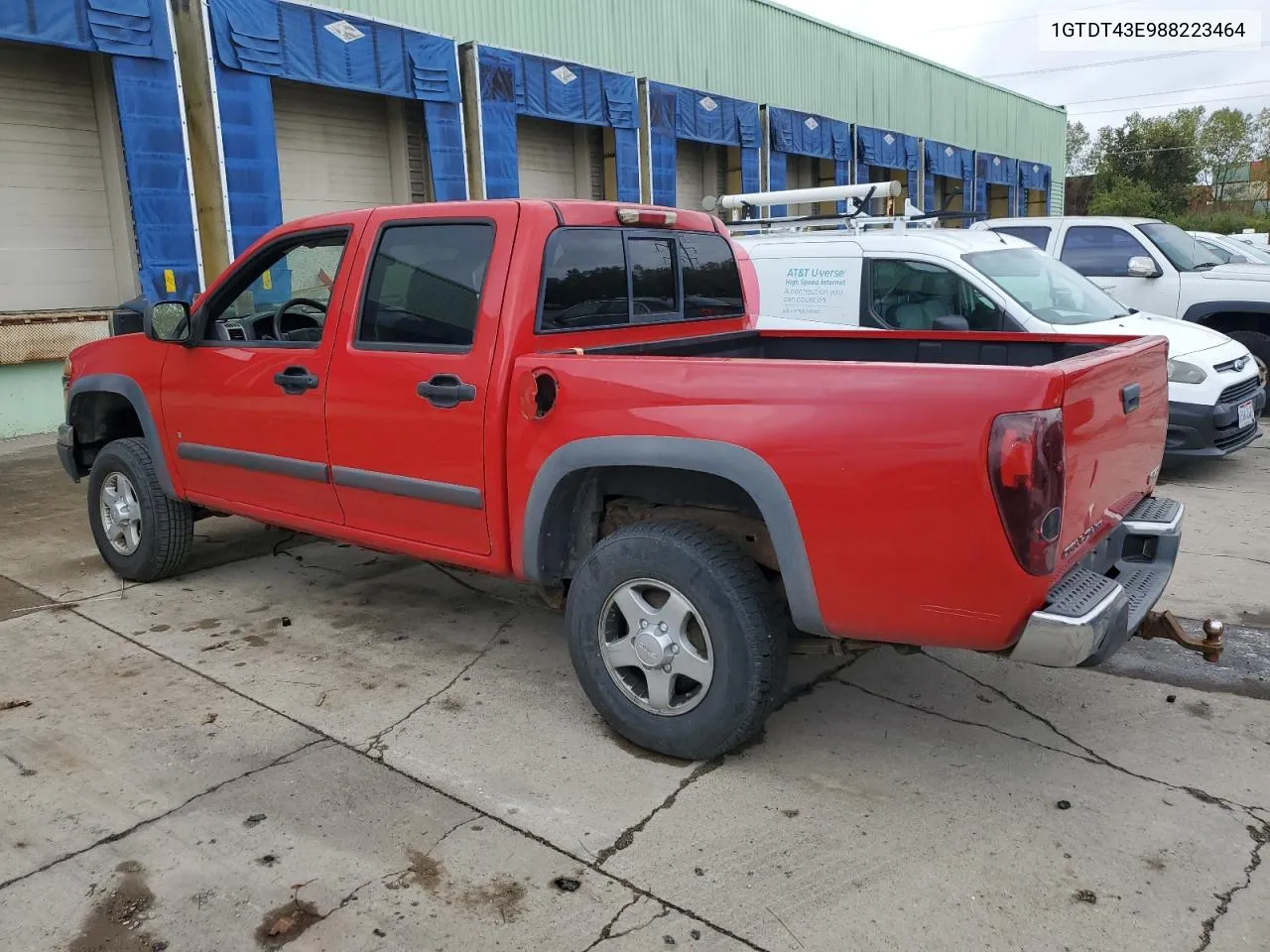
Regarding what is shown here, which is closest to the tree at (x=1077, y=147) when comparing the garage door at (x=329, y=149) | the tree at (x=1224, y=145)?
the tree at (x=1224, y=145)

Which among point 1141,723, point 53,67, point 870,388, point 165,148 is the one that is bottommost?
→ point 1141,723

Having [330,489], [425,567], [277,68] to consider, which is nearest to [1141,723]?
[330,489]

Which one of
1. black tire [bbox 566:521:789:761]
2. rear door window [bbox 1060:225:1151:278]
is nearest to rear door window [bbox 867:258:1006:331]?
rear door window [bbox 1060:225:1151:278]

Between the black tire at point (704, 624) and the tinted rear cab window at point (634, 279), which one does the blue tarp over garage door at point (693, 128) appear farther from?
the black tire at point (704, 624)

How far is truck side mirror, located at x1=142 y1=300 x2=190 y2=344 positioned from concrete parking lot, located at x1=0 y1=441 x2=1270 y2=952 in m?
1.35

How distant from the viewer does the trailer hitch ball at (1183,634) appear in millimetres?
3170

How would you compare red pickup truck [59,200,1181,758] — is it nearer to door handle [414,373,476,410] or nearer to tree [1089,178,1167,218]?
door handle [414,373,476,410]

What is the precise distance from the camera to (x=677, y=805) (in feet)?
10.0

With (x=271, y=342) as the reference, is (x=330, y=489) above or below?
below

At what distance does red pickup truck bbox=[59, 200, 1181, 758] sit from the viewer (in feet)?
8.68

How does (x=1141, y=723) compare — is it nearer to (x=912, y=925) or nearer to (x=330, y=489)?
(x=912, y=925)

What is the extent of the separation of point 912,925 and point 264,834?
1.85 metres

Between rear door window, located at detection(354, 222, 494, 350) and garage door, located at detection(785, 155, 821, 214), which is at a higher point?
garage door, located at detection(785, 155, 821, 214)

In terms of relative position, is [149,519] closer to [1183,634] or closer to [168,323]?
[168,323]
